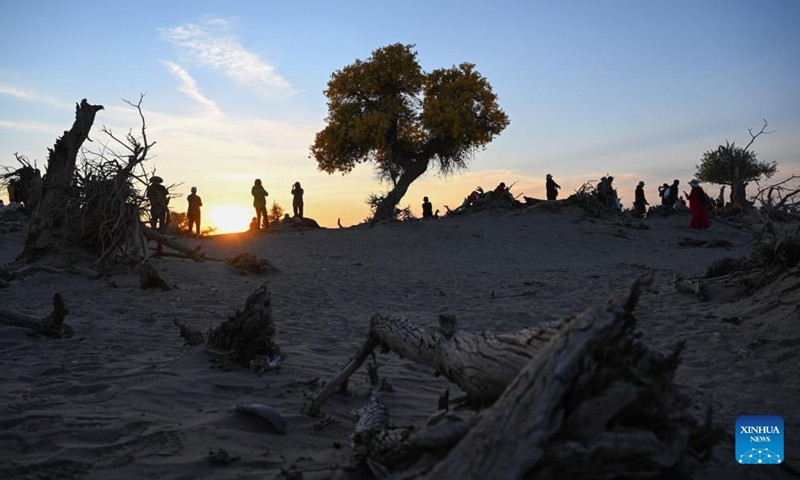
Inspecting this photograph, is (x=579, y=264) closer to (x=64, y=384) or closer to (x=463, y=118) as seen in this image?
(x=64, y=384)

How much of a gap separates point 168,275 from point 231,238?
28.5 ft

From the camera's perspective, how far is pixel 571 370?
6.31 feet

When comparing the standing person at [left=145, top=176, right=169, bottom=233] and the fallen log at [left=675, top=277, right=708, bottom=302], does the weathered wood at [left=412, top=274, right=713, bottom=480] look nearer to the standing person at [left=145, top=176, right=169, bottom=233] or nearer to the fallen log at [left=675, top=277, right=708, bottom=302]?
the fallen log at [left=675, top=277, right=708, bottom=302]

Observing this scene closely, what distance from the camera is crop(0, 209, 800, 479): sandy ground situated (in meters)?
3.11

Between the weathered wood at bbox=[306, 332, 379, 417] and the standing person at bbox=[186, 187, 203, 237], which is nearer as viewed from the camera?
the weathered wood at bbox=[306, 332, 379, 417]

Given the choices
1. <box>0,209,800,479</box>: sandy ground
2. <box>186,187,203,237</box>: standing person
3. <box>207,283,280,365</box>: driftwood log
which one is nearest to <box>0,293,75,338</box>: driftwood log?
<box>0,209,800,479</box>: sandy ground

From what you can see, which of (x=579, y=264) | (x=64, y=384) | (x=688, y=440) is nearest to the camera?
(x=688, y=440)

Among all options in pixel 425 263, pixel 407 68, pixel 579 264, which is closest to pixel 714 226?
pixel 579 264

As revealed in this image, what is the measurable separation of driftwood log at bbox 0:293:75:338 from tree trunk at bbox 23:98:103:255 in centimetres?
536

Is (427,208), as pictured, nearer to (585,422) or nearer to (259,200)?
(259,200)

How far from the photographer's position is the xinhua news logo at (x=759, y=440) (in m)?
3.37

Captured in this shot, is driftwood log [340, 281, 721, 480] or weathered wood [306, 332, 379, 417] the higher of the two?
driftwood log [340, 281, 721, 480]

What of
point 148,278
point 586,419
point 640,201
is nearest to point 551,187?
point 640,201

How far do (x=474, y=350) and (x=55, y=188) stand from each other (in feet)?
33.7
